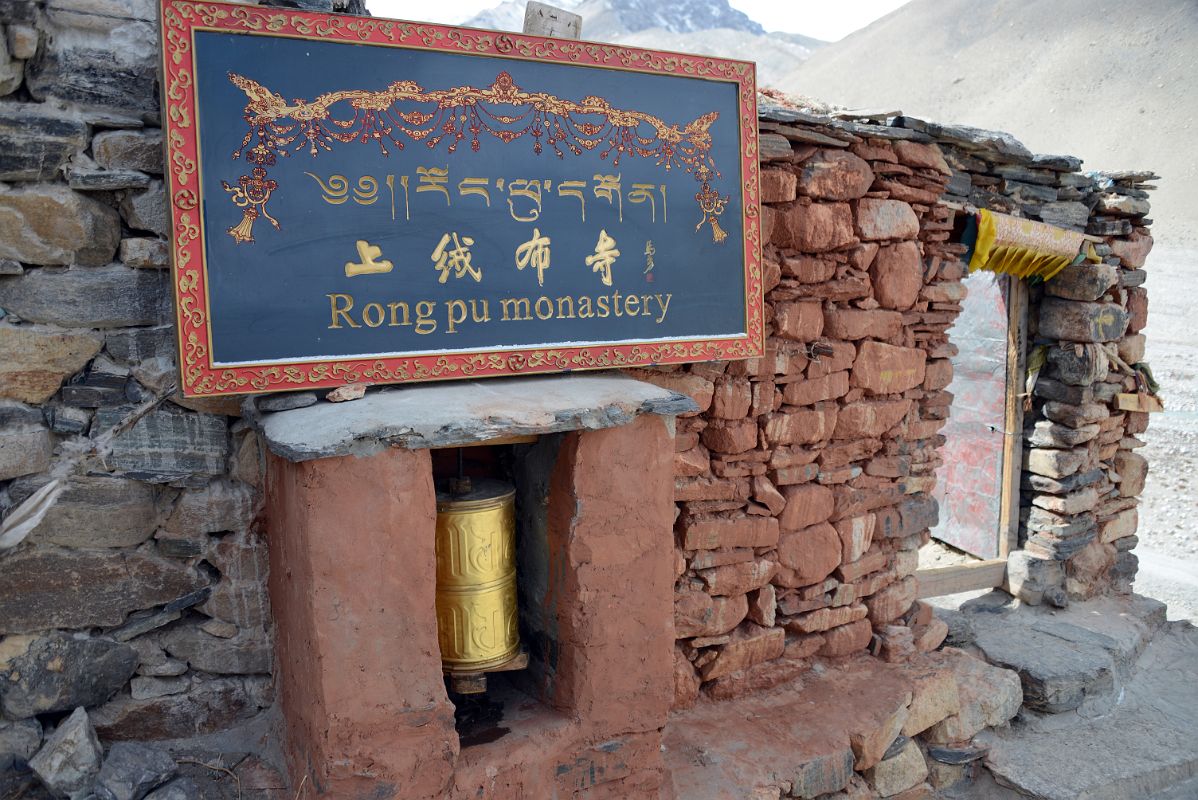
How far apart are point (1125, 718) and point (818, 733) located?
2.35 m

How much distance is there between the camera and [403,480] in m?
2.58

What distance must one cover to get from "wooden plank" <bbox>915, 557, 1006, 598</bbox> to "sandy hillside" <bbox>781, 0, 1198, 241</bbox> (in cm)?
1501

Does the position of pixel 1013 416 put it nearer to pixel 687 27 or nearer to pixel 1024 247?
pixel 1024 247

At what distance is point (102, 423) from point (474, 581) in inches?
49.8

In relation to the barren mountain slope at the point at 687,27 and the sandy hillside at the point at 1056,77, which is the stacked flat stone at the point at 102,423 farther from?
the barren mountain slope at the point at 687,27

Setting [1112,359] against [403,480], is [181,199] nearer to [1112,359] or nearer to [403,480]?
[403,480]

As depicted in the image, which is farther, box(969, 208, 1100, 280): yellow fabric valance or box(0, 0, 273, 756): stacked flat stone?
box(969, 208, 1100, 280): yellow fabric valance

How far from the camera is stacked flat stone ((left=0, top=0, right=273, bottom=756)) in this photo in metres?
2.63

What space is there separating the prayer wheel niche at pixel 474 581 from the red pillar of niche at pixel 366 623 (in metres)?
0.28

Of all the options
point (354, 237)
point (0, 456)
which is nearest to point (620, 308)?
point (354, 237)

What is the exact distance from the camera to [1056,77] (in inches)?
1074

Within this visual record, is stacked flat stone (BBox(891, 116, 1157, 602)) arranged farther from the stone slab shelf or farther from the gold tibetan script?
the stone slab shelf

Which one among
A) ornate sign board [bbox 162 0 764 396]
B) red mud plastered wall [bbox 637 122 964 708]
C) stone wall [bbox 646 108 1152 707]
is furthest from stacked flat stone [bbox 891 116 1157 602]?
ornate sign board [bbox 162 0 764 396]

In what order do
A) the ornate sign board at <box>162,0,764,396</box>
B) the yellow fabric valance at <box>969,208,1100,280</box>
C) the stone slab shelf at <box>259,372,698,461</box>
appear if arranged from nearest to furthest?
the stone slab shelf at <box>259,372,698,461</box> < the ornate sign board at <box>162,0,764,396</box> < the yellow fabric valance at <box>969,208,1100,280</box>
